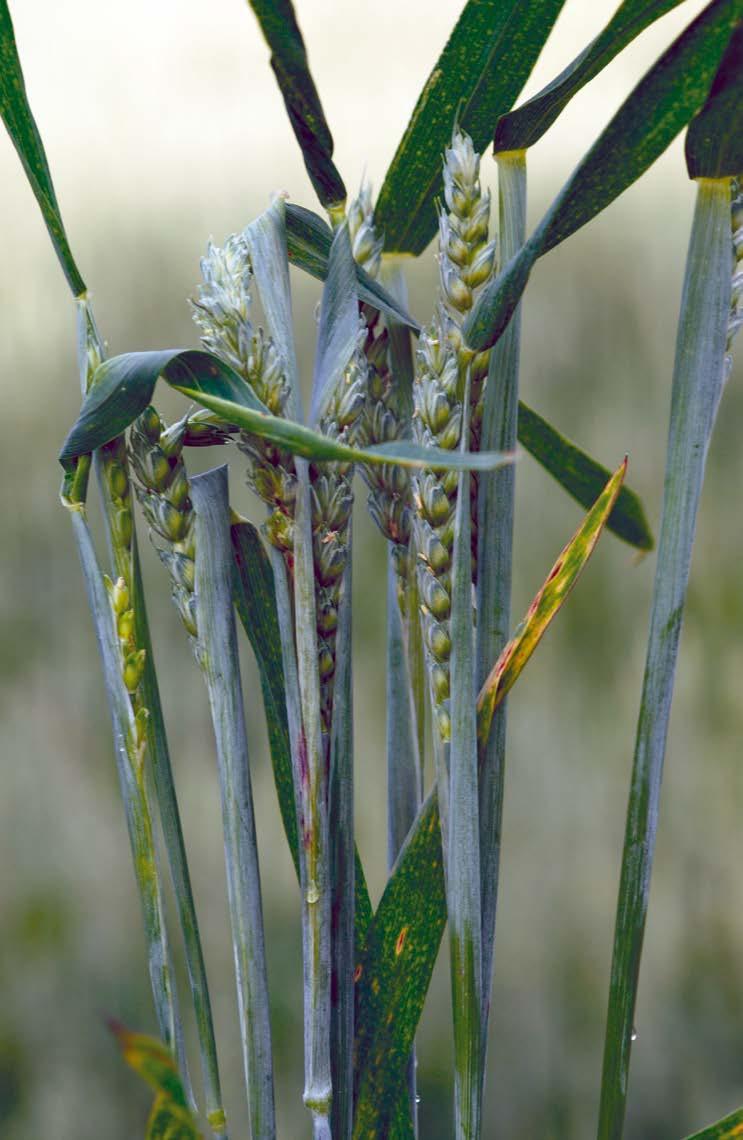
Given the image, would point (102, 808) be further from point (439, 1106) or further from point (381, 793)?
point (439, 1106)

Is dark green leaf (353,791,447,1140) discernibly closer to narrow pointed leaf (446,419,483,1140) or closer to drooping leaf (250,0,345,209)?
narrow pointed leaf (446,419,483,1140)

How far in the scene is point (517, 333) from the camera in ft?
1.36

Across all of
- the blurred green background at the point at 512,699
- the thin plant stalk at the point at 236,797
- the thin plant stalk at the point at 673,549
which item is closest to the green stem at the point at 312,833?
the thin plant stalk at the point at 236,797

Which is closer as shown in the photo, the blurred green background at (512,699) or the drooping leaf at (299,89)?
the drooping leaf at (299,89)

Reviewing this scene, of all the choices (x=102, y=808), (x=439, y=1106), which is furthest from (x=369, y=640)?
(x=439, y=1106)

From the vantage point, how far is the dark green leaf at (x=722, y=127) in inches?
13.1

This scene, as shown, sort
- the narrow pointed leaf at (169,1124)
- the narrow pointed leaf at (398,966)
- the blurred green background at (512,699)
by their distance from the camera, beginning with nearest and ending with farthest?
the narrow pointed leaf at (169,1124) → the narrow pointed leaf at (398,966) → the blurred green background at (512,699)

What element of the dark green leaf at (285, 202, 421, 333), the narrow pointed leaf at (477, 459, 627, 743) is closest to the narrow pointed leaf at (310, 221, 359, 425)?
the dark green leaf at (285, 202, 421, 333)

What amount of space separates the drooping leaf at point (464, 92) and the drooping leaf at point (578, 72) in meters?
0.03

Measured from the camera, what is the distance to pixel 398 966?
43cm

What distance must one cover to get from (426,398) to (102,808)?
562mm

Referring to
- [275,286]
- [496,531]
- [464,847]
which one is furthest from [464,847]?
[275,286]

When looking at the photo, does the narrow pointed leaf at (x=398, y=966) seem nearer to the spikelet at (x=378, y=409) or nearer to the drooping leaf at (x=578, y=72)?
the spikelet at (x=378, y=409)

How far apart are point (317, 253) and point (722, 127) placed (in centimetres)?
18
